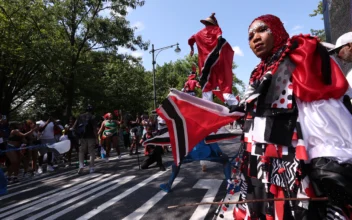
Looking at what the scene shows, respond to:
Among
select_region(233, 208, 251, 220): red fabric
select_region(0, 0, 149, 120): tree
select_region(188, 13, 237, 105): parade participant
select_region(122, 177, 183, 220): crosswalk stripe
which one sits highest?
select_region(0, 0, 149, 120): tree

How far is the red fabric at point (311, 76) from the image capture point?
1399 millimetres

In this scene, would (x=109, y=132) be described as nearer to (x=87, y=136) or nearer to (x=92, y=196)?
(x=87, y=136)

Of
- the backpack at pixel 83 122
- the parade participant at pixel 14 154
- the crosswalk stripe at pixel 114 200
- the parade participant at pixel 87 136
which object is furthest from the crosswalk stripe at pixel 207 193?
the parade participant at pixel 14 154

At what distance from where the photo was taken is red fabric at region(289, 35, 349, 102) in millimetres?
1399

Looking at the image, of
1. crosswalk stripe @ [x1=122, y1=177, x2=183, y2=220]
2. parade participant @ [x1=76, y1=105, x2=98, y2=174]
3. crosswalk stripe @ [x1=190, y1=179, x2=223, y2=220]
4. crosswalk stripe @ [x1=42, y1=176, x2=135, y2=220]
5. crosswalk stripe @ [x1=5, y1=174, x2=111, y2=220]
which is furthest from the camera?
parade participant @ [x1=76, y1=105, x2=98, y2=174]

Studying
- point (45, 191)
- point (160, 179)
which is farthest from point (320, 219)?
point (45, 191)

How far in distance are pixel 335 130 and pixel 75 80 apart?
15172 mm

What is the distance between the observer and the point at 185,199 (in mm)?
4145

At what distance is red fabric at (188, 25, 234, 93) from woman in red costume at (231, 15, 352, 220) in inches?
47.3

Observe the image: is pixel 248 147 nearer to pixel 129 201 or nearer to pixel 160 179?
pixel 129 201

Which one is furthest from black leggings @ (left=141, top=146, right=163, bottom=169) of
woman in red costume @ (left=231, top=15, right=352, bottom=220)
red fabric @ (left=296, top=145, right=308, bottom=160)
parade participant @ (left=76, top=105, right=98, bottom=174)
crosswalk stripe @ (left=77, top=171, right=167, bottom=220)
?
red fabric @ (left=296, top=145, right=308, bottom=160)

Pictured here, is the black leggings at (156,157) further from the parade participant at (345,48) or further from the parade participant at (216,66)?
the parade participant at (345,48)

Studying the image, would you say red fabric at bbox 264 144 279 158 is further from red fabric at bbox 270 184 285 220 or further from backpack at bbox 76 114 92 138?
backpack at bbox 76 114 92 138

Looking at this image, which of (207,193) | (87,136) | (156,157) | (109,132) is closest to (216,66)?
(207,193)
